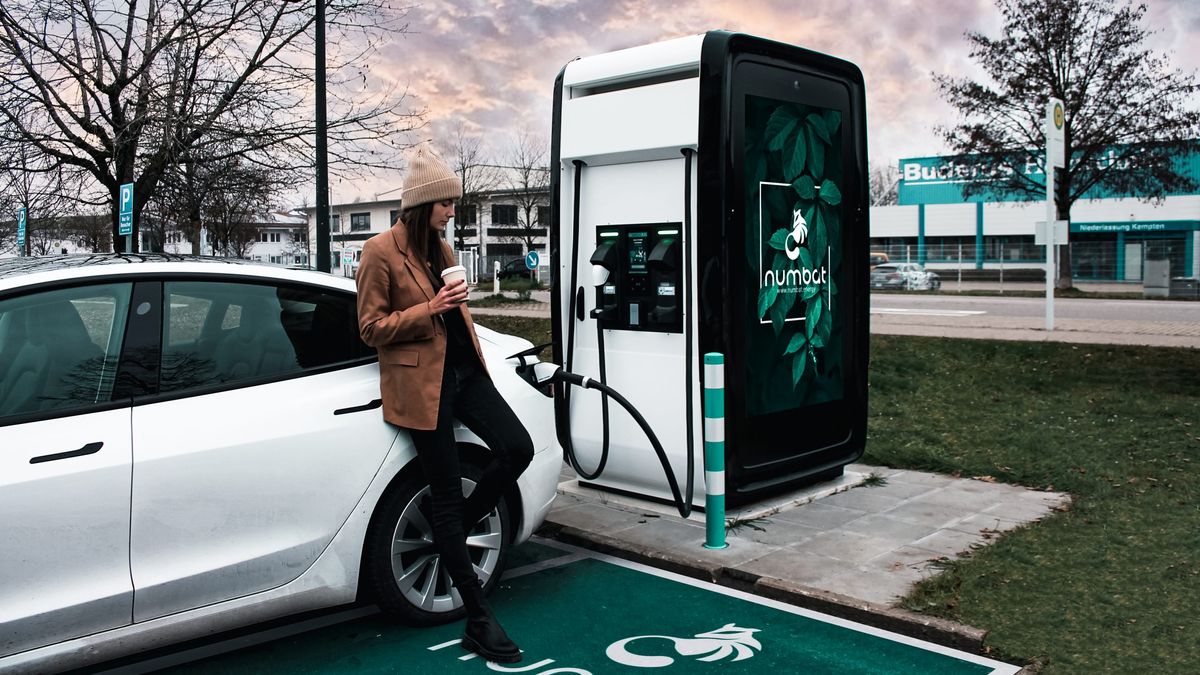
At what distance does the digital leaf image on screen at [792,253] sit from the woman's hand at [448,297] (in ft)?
8.26

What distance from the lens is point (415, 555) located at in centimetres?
433

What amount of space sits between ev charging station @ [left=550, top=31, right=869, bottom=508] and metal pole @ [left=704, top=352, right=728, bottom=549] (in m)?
0.08

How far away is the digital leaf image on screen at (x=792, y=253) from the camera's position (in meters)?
6.03

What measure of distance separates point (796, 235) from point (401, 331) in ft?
10.5

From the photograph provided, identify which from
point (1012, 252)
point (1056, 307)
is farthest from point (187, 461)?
point (1012, 252)

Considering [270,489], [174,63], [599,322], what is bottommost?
[270,489]

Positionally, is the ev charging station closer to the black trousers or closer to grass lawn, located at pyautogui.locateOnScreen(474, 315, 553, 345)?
the black trousers

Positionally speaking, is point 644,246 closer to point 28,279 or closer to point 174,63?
point 28,279

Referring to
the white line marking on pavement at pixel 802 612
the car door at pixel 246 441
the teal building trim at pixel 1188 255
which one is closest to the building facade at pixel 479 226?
the teal building trim at pixel 1188 255

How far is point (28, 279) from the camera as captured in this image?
3631 mm

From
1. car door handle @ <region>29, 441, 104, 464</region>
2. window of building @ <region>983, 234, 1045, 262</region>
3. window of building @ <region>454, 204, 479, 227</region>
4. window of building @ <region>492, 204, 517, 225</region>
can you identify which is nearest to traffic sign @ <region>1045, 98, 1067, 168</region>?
car door handle @ <region>29, 441, 104, 464</region>

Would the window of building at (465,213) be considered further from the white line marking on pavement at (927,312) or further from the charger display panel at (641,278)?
the charger display panel at (641,278)

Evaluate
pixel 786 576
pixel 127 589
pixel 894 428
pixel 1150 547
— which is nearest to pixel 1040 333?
pixel 894 428

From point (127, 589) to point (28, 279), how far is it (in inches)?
45.3
